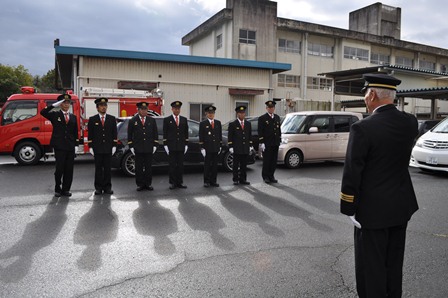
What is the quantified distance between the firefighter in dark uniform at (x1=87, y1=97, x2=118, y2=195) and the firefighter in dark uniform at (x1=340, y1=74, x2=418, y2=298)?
5900 mm

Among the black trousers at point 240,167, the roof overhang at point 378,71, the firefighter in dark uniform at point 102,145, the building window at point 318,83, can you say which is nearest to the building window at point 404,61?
the building window at point 318,83

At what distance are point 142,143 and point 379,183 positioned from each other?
6108mm

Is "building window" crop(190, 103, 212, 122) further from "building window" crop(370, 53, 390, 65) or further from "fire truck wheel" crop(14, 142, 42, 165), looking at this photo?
"building window" crop(370, 53, 390, 65)

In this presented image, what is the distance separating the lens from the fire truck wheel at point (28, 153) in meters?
11.3

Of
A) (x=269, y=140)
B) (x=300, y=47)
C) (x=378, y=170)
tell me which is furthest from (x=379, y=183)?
(x=300, y=47)

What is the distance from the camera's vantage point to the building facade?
30422 millimetres

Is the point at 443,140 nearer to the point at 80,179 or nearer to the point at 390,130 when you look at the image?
the point at 390,130

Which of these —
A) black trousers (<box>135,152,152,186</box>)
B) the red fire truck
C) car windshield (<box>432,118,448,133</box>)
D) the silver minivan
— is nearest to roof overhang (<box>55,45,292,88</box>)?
the red fire truck

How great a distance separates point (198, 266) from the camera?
4109 mm

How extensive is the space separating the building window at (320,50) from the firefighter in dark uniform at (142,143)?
95.3 ft

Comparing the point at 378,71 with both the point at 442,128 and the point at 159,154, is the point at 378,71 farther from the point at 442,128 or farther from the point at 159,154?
the point at 159,154

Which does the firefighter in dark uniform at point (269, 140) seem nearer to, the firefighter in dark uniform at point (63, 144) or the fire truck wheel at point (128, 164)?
the fire truck wheel at point (128, 164)

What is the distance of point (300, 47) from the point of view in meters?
33.9

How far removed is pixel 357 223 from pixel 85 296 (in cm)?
244
